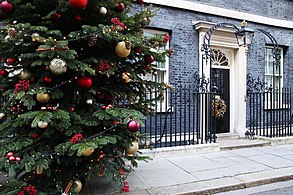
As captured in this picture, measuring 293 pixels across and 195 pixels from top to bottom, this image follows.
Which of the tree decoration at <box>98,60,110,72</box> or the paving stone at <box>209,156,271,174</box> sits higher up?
the tree decoration at <box>98,60,110,72</box>

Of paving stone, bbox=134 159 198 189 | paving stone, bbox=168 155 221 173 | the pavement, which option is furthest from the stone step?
paving stone, bbox=134 159 198 189

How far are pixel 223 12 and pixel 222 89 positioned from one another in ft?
8.61

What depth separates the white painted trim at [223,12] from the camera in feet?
24.7

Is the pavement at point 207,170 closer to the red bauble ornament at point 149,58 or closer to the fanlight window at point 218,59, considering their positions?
the red bauble ornament at point 149,58

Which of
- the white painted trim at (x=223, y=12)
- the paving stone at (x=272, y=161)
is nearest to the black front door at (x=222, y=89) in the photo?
the white painted trim at (x=223, y=12)

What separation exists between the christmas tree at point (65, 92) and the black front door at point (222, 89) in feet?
16.6

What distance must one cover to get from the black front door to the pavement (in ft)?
4.79

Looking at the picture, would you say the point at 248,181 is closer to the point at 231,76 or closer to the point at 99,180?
the point at 99,180

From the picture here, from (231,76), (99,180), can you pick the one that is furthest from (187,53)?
(99,180)

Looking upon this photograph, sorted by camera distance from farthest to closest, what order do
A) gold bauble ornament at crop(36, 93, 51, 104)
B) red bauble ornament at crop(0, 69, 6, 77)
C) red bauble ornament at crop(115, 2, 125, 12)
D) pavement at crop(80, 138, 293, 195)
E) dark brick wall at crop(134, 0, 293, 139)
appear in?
dark brick wall at crop(134, 0, 293, 139), pavement at crop(80, 138, 293, 195), red bauble ornament at crop(115, 2, 125, 12), red bauble ornament at crop(0, 69, 6, 77), gold bauble ornament at crop(36, 93, 51, 104)

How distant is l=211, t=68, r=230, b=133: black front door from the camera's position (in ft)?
26.9

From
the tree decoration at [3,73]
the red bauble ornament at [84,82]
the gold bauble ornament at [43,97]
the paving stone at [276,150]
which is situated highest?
the tree decoration at [3,73]

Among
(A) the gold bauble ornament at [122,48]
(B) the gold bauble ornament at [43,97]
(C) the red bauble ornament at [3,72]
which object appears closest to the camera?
(B) the gold bauble ornament at [43,97]

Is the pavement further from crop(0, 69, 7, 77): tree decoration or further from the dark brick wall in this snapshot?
the dark brick wall
